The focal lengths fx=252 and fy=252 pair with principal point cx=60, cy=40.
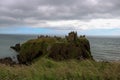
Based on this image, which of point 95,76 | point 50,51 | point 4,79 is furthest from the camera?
point 50,51

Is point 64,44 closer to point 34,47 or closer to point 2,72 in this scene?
point 34,47

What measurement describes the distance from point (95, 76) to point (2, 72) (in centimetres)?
373

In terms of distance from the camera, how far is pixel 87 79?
9.72 metres

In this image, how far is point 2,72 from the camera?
10.2 meters

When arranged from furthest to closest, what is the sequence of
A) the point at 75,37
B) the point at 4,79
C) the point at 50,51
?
1. the point at 75,37
2. the point at 50,51
3. the point at 4,79

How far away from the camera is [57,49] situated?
46281 mm

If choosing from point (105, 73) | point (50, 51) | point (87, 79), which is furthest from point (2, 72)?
point (50, 51)

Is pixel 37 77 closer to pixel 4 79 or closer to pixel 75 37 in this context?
pixel 4 79

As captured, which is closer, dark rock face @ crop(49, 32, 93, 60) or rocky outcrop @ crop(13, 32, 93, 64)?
dark rock face @ crop(49, 32, 93, 60)

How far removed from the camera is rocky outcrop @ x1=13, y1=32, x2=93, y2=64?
149 ft

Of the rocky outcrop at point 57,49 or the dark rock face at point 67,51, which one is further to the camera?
the rocky outcrop at point 57,49

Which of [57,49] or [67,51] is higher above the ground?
[57,49]

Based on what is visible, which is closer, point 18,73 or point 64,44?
point 18,73

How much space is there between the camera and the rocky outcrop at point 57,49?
4550 centimetres
